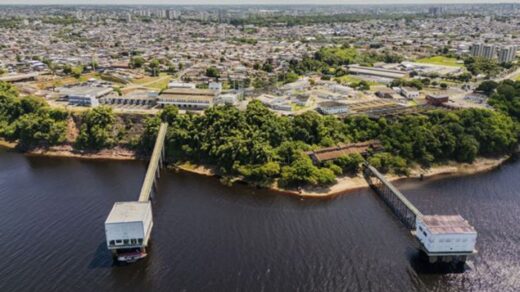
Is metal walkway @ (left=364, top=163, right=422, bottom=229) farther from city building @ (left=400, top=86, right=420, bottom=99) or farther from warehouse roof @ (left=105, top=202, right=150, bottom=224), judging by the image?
city building @ (left=400, top=86, right=420, bottom=99)

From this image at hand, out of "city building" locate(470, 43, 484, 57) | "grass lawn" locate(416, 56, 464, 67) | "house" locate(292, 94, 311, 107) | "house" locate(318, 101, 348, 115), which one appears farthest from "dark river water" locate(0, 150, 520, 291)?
"city building" locate(470, 43, 484, 57)

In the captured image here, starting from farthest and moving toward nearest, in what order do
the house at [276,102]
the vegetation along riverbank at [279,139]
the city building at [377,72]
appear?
the city building at [377,72]
the house at [276,102]
the vegetation along riverbank at [279,139]

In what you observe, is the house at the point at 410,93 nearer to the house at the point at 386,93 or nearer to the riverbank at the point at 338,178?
the house at the point at 386,93

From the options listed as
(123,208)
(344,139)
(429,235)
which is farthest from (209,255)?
(344,139)

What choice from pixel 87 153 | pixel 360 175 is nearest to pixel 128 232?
pixel 360 175

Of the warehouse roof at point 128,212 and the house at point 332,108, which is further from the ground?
the house at point 332,108

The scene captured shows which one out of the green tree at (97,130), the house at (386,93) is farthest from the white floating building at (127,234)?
the house at (386,93)
